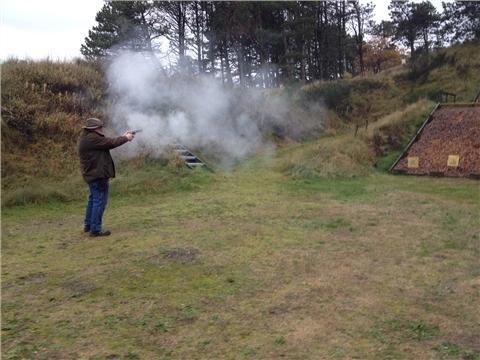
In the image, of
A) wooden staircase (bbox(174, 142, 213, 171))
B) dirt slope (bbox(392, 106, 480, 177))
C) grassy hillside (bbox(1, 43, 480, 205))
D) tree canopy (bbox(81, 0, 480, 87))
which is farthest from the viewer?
tree canopy (bbox(81, 0, 480, 87))

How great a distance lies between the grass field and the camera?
2.74 meters

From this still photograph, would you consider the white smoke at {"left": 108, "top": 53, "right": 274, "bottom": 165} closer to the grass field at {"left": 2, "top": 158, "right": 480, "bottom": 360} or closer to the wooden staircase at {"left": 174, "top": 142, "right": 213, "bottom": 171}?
the wooden staircase at {"left": 174, "top": 142, "right": 213, "bottom": 171}

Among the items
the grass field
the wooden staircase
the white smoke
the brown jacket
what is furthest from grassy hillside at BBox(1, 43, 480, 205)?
the brown jacket

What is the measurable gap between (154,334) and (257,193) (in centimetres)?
614

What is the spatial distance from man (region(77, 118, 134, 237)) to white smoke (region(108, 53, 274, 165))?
472 centimetres

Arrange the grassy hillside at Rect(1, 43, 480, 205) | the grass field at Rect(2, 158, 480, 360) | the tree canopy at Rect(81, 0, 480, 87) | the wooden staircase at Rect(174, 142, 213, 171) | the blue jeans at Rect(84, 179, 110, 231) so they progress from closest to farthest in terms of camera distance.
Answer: the grass field at Rect(2, 158, 480, 360), the blue jeans at Rect(84, 179, 110, 231), the grassy hillside at Rect(1, 43, 480, 205), the wooden staircase at Rect(174, 142, 213, 171), the tree canopy at Rect(81, 0, 480, 87)

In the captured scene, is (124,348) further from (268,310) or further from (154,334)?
(268,310)

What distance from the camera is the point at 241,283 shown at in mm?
3791

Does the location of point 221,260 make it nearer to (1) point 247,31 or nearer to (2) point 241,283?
(2) point 241,283

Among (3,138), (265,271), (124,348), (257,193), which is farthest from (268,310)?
(3,138)

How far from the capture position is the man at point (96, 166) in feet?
17.7

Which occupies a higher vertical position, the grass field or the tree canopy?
the tree canopy

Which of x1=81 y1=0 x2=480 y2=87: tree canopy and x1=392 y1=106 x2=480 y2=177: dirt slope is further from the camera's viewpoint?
x1=81 y1=0 x2=480 y2=87: tree canopy

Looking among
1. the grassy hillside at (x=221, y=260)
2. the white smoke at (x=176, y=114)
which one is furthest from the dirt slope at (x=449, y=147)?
the white smoke at (x=176, y=114)
